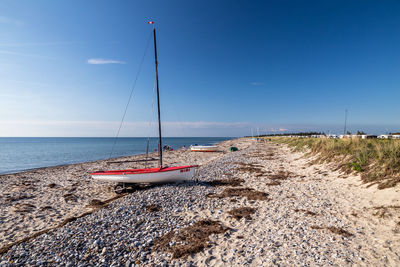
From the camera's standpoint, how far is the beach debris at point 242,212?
8.52m

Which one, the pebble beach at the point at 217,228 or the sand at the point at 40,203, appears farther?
the sand at the point at 40,203

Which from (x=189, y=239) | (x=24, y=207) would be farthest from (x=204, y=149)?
(x=189, y=239)

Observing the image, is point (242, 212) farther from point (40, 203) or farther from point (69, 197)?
point (40, 203)

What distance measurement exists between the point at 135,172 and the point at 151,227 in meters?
7.52

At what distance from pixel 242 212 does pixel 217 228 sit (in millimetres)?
2016

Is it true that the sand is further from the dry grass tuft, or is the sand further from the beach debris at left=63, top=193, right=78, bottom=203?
the dry grass tuft

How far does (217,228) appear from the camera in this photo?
7.51 metres

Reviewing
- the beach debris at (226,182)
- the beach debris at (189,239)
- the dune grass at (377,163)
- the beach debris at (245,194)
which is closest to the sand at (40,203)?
the beach debris at (189,239)

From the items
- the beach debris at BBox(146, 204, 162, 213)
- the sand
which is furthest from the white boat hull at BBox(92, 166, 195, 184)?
the beach debris at BBox(146, 204, 162, 213)

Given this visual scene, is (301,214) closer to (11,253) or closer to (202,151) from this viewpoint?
(11,253)

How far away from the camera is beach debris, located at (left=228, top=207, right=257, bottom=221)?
8523 mm

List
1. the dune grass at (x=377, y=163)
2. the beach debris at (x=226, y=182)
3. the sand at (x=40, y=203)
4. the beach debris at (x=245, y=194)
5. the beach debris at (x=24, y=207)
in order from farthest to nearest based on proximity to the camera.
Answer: the beach debris at (x=226, y=182)
the beach debris at (x=24, y=207)
the beach debris at (x=245, y=194)
the dune grass at (x=377, y=163)
the sand at (x=40, y=203)

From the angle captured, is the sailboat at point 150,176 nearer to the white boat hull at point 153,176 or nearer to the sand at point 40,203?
the white boat hull at point 153,176

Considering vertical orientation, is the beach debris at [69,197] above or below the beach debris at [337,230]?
below
